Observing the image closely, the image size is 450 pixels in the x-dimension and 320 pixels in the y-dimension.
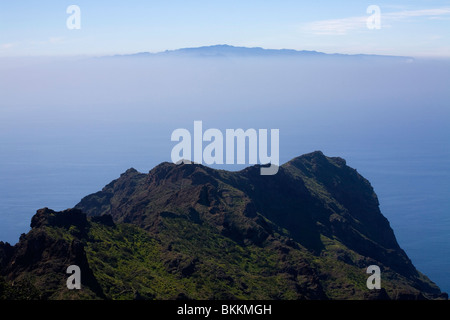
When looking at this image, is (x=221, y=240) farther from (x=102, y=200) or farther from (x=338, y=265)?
(x=102, y=200)

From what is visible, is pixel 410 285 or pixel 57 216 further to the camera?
pixel 410 285

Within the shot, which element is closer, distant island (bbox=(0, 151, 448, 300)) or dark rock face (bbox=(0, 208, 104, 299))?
dark rock face (bbox=(0, 208, 104, 299))

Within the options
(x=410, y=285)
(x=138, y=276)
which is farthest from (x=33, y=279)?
(x=410, y=285)

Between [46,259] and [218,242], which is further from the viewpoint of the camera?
[218,242]

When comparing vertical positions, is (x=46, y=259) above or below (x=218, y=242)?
below

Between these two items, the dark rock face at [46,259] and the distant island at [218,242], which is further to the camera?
the distant island at [218,242]
